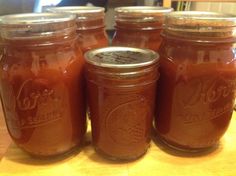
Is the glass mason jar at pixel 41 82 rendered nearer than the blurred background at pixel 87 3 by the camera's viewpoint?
Yes

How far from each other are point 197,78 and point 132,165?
19 cm

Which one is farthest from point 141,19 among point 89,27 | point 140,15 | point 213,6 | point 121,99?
point 213,6

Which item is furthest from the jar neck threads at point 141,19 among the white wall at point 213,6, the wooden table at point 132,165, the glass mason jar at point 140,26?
the white wall at point 213,6

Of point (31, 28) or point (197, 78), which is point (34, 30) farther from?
point (197, 78)

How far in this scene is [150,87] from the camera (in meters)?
0.47

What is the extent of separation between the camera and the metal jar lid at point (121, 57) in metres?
0.44

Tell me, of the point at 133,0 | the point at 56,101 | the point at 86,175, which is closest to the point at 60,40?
the point at 56,101

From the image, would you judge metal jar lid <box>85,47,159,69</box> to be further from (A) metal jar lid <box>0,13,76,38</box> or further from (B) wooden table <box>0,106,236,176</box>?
(B) wooden table <box>0,106,236,176</box>

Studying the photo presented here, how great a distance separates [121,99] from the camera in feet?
1.47

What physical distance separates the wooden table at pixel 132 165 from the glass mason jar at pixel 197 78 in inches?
1.1

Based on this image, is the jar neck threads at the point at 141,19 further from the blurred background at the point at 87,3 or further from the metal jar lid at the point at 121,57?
the blurred background at the point at 87,3

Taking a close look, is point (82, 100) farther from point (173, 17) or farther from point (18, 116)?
point (173, 17)

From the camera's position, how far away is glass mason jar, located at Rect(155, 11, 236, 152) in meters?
0.45

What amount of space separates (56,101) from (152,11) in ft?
0.97
